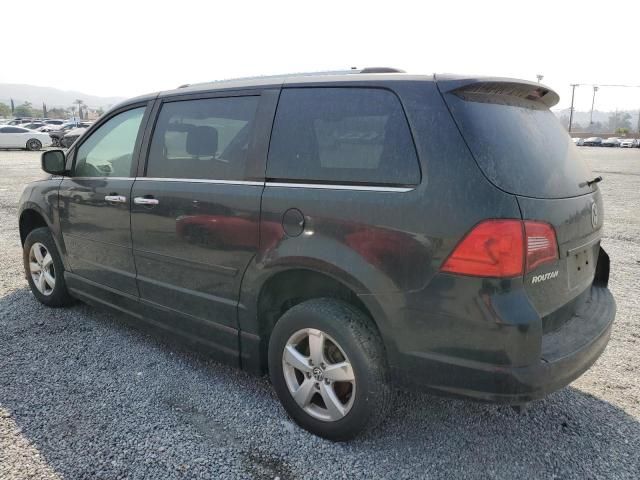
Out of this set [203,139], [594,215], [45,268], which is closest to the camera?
[594,215]

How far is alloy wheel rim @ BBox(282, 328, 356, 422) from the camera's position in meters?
2.57

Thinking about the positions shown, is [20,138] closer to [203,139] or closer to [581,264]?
[203,139]

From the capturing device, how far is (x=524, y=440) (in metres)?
2.72

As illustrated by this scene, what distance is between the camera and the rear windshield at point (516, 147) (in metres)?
2.21

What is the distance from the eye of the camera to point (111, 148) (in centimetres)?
389

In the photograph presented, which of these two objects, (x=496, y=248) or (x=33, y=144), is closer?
(x=496, y=248)

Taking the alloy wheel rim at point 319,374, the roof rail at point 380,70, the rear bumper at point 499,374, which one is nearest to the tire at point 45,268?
the alloy wheel rim at point 319,374

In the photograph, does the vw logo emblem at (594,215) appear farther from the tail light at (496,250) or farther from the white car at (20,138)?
the white car at (20,138)

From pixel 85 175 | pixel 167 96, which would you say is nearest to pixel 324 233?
pixel 167 96

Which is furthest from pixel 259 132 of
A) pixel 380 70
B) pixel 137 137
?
pixel 137 137

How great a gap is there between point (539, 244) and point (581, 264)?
608 millimetres

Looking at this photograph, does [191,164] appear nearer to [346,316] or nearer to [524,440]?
[346,316]

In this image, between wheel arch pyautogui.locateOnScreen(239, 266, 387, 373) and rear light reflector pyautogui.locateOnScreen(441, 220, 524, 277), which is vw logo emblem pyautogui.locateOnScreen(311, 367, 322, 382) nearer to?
wheel arch pyautogui.locateOnScreen(239, 266, 387, 373)

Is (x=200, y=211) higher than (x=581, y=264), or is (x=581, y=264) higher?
(x=200, y=211)
